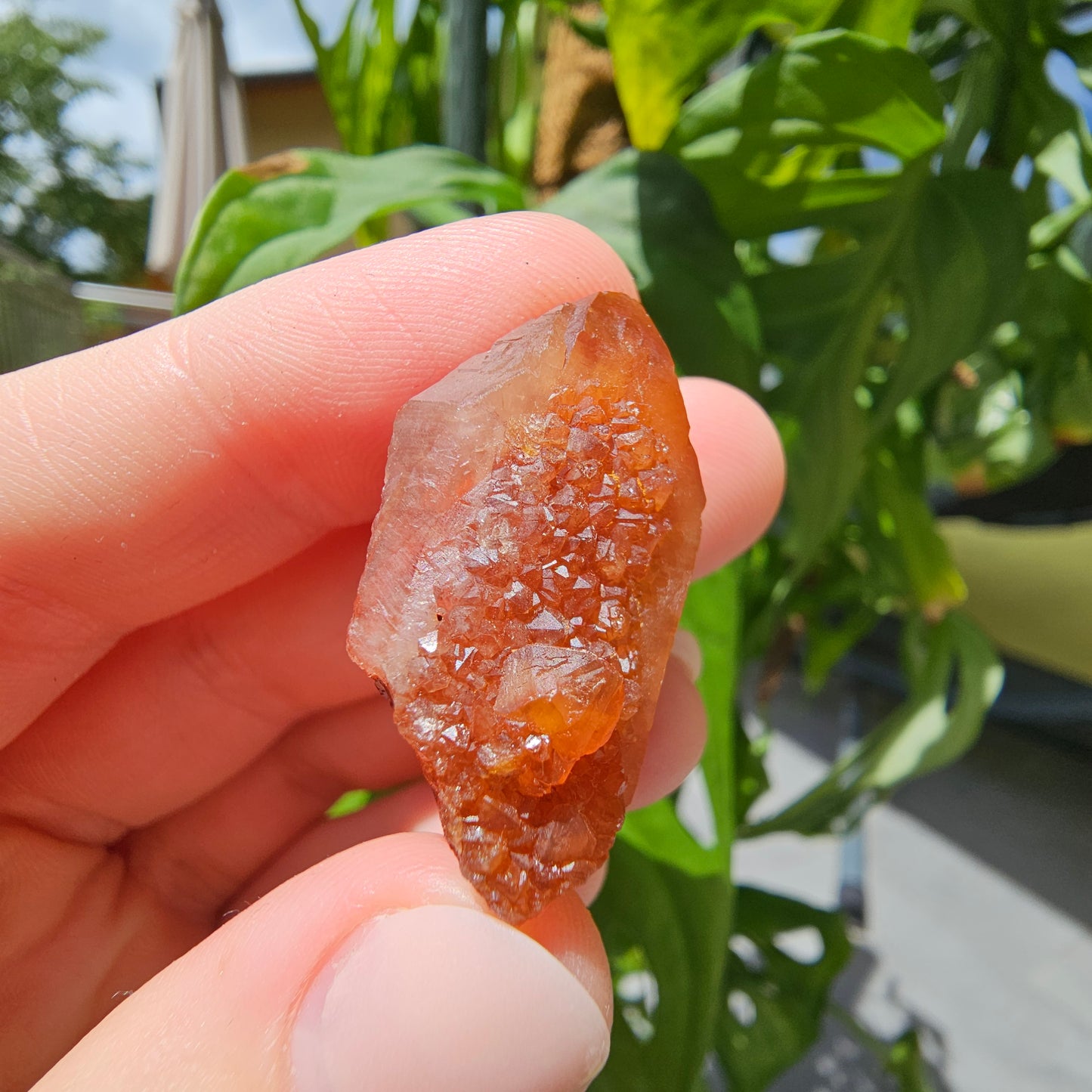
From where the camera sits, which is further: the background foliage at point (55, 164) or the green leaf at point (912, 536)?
the background foliage at point (55, 164)

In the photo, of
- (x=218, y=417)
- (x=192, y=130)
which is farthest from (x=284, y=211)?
(x=192, y=130)

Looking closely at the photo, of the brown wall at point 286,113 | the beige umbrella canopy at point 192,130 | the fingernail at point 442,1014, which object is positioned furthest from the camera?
the brown wall at point 286,113

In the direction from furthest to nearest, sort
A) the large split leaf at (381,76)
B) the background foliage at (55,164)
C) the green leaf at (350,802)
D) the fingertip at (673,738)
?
1. the background foliage at (55,164)
2. the large split leaf at (381,76)
3. the green leaf at (350,802)
4. the fingertip at (673,738)

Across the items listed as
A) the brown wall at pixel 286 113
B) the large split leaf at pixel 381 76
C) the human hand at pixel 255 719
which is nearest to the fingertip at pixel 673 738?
the human hand at pixel 255 719

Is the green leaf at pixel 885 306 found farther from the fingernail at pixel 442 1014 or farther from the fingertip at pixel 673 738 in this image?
the fingernail at pixel 442 1014

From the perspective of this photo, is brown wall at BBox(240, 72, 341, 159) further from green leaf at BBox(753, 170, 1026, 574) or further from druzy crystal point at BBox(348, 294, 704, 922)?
druzy crystal point at BBox(348, 294, 704, 922)

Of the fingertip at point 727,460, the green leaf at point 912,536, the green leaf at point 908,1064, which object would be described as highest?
the fingertip at point 727,460

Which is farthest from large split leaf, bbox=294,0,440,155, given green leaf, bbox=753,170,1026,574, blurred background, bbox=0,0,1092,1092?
green leaf, bbox=753,170,1026,574
